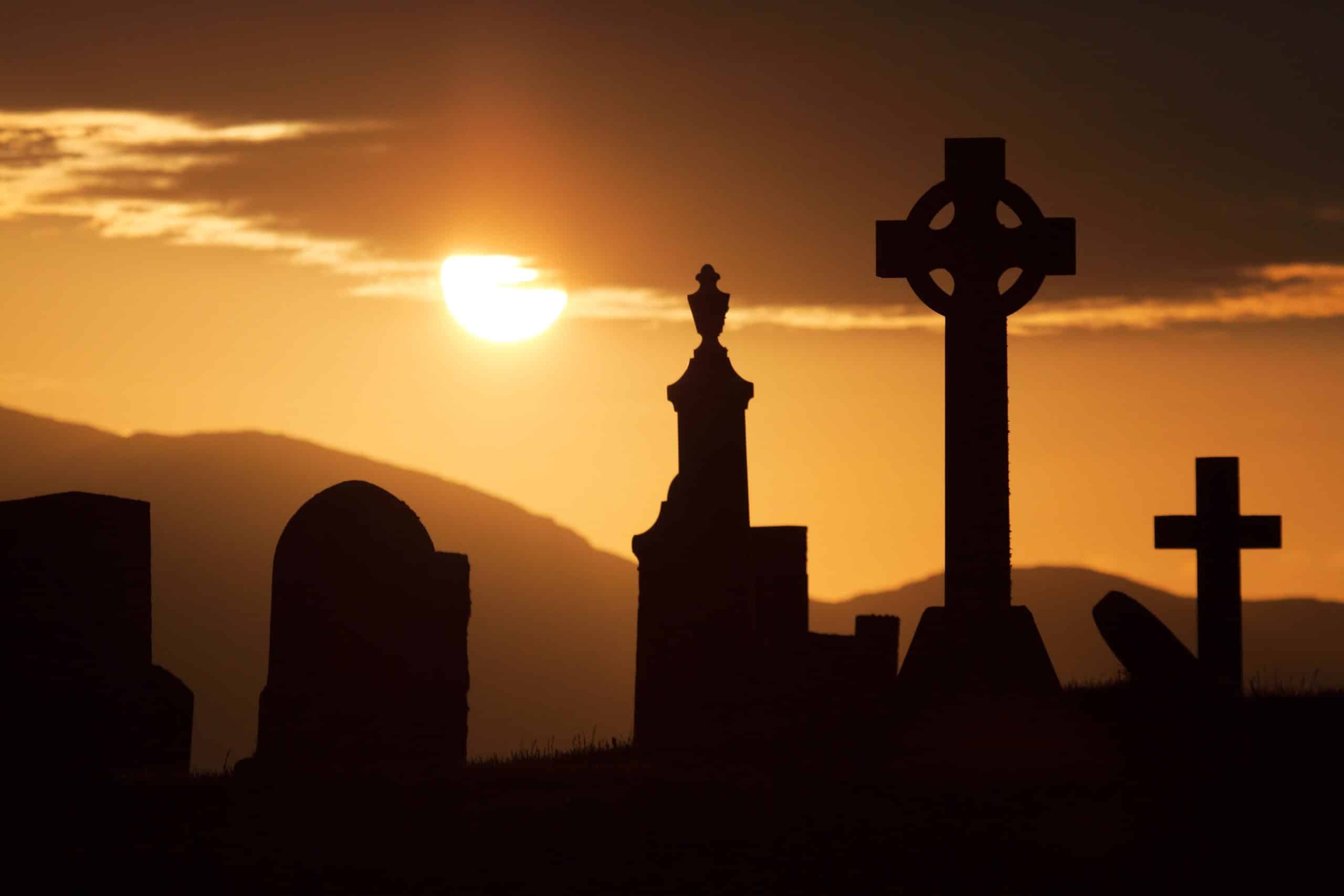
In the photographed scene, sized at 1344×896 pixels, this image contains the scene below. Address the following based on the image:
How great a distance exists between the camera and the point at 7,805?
11.7 meters

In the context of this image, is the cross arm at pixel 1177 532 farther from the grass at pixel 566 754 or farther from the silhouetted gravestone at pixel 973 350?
the grass at pixel 566 754

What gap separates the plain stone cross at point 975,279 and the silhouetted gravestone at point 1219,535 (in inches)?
180

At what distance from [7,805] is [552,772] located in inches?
150

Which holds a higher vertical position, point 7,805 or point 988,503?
point 988,503

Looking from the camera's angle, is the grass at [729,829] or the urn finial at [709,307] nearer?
the grass at [729,829]

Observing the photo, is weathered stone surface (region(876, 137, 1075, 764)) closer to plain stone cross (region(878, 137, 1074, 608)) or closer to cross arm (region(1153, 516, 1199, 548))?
plain stone cross (region(878, 137, 1074, 608))

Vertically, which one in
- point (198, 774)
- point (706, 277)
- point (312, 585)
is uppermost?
point (706, 277)

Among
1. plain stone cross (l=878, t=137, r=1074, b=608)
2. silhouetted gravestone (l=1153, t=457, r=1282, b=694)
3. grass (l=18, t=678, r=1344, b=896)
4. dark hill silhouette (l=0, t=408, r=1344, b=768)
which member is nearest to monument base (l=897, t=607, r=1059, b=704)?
plain stone cross (l=878, t=137, r=1074, b=608)

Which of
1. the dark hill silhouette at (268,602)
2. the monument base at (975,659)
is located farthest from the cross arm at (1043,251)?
the dark hill silhouette at (268,602)

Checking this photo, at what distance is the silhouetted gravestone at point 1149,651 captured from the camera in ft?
49.9

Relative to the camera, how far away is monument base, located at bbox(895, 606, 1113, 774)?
43.4 feet

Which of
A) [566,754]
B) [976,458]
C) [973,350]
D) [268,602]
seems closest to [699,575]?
[566,754]

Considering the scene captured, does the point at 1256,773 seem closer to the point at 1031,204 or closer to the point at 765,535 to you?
the point at 1031,204

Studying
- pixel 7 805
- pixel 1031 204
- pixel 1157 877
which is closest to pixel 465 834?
pixel 7 805
